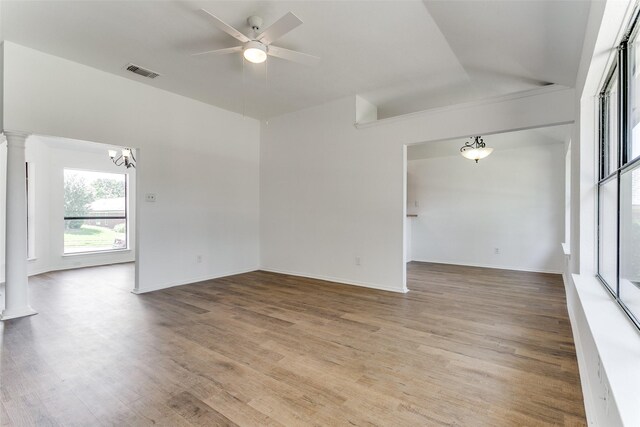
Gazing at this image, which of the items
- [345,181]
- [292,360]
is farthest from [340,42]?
[292,360]

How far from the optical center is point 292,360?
2328 millimetres

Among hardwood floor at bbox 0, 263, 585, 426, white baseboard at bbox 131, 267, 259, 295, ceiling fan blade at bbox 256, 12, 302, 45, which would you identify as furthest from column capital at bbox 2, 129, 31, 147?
ceiling fan blade at bbox 256, 12, 302, 45

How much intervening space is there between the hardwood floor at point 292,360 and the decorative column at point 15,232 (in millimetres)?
273

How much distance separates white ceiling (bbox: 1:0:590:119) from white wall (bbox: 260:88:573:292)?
52 centimetres

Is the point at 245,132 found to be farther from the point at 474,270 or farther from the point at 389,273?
the point at 474,270

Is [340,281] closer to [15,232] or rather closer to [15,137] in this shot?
[15,232]

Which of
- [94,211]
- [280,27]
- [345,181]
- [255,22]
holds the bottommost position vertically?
[94,211]

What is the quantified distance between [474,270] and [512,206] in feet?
4.73

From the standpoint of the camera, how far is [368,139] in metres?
4.64

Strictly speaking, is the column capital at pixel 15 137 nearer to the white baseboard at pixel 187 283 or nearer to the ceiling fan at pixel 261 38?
the white baseboard at pixel 187 283

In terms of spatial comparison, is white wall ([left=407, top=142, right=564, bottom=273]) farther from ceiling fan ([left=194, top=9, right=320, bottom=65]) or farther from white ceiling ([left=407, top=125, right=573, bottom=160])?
ceiling fan ([left=194, top=9, right=320, bottom=65])

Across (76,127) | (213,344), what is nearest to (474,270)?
(213,344)

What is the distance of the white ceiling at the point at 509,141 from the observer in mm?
5191

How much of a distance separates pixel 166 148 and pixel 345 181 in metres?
2.78
